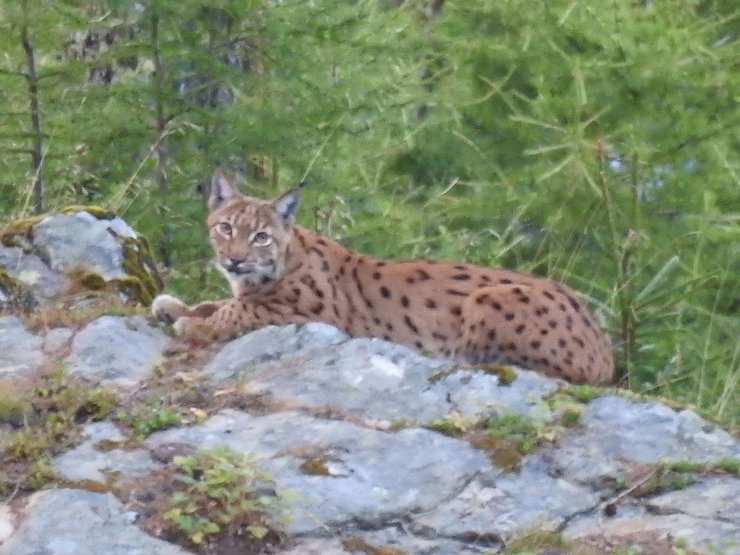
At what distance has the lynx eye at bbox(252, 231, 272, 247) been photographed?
293 inches

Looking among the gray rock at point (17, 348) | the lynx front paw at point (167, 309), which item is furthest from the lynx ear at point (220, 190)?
the gray rock at point (17, 348)

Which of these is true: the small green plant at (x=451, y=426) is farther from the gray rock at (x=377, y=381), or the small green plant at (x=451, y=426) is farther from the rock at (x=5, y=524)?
the rock at (x=5, y=524)

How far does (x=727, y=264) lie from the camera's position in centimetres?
911

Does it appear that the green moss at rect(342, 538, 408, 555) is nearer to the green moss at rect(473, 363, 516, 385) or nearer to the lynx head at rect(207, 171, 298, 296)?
the green moss at rect(473, 363, 516, 385)

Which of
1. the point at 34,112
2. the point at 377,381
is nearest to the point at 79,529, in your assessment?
the point at 377,381

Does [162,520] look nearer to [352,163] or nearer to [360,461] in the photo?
[360,461]

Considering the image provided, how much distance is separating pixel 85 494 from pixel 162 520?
296mm

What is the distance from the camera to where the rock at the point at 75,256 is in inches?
295

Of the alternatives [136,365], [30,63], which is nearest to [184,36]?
[30,63]

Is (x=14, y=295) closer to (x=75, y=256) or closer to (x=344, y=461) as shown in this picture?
(x=75, y=256)

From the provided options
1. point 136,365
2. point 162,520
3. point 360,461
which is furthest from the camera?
point 136,365

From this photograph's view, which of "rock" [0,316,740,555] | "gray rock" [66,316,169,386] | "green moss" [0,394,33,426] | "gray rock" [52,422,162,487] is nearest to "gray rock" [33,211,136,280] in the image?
"gray rock" [66,316,169,386]

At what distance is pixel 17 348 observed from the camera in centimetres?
625

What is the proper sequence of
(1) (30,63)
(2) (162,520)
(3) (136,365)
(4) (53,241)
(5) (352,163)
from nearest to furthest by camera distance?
1. (2) (162,520)
2. (3) (136,365)
3. (4) (53,241)
4. (1) (30,63)
5. (5) (352,163)
